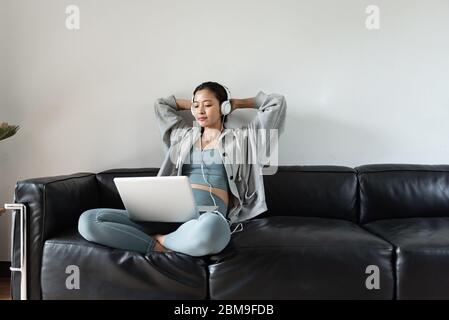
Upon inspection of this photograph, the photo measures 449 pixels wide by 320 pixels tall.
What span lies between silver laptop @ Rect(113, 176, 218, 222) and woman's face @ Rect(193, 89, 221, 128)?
0.51 meters

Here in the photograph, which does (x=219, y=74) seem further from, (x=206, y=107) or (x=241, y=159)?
(x=241, y=159)

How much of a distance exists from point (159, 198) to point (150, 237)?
0.16 meters

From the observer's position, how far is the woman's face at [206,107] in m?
1.72

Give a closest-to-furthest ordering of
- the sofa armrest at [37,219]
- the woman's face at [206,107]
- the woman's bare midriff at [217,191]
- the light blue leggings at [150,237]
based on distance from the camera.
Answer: the light blue leggings at [150,237], the sofa armrest at [37,219], the woman's bare midriff at [217,191], the woman's face at [206,107]

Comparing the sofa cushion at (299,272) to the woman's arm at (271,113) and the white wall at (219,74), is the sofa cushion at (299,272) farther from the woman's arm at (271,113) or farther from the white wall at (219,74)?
the white wall at (219,74)

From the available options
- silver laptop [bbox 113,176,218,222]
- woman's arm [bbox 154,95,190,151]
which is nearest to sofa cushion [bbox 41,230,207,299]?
silver laptop [bbox 113,176,218,222]

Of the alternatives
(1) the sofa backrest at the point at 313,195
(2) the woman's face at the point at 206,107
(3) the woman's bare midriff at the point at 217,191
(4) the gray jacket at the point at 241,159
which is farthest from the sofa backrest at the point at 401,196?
(2) the woman's face at the point at 206,107

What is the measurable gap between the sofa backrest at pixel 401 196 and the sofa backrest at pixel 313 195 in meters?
0.06

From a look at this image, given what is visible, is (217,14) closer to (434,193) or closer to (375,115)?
(375,115)

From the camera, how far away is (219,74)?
2039 millimetres

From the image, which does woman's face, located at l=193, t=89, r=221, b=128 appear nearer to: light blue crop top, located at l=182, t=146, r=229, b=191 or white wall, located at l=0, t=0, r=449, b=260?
light blue crop top, located at l=182, t=146, r=229, b=191

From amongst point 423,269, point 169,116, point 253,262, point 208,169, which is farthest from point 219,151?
point 423,269

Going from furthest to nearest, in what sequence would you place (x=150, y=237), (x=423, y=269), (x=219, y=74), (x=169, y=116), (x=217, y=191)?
(x=219, y=74) < (x=169, y=116) < (x=217, y=191) < (x=150, y=237) < (x=423, y=269)

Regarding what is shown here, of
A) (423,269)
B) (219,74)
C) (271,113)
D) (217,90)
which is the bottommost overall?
(423,269)
